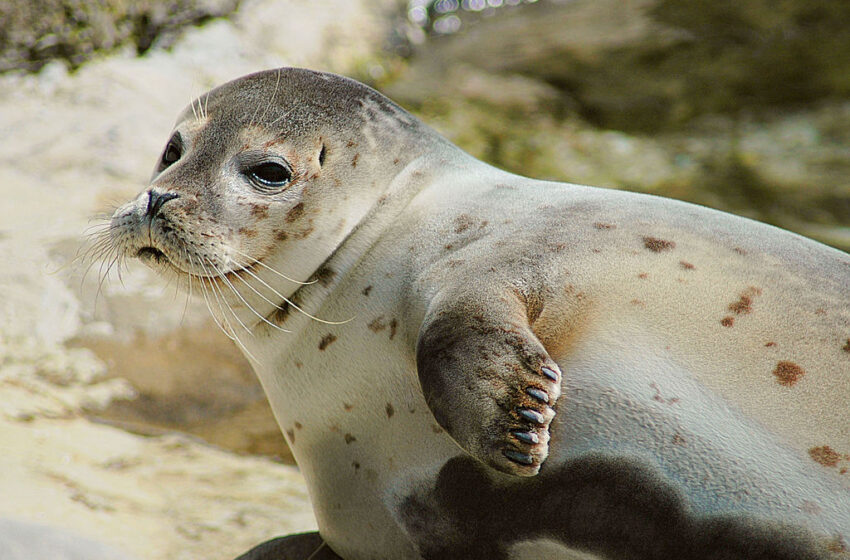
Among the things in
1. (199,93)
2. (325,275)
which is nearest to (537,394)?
(325,275)

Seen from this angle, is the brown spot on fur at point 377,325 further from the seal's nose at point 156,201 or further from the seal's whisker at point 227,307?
the seal's nose at point 156,201

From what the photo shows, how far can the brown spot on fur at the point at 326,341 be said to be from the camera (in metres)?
1.98

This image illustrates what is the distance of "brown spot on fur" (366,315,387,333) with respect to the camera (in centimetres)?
188

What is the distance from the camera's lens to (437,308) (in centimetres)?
168

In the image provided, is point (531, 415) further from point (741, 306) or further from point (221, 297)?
point (221, 297)

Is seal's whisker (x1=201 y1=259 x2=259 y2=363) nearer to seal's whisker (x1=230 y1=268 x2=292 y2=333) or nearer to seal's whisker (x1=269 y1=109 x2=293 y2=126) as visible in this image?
seal's whisker (x1=230 y1=268 x2=292 y2=333)

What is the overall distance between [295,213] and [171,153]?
0.46m

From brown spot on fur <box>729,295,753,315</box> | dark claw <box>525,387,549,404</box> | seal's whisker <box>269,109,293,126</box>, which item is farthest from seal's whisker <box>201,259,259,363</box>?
brown spot on fur <box>729,295,753,315</box>

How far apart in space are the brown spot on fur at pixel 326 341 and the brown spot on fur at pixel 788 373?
95 centimetres

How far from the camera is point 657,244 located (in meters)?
1.80

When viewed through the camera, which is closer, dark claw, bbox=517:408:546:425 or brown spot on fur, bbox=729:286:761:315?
dark claw, bbox=517:408:546:425

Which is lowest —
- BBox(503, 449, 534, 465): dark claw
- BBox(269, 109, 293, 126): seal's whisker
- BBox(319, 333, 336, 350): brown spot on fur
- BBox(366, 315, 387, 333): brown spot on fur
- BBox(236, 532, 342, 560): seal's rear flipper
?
BBox(236, 532, 342, 560): seal's rear flipper

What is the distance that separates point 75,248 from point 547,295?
281cm

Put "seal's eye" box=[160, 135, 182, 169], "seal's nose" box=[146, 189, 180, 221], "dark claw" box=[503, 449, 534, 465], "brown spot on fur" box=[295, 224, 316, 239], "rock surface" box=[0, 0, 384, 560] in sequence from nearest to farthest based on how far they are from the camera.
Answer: "dark claw" box=[503, 449, 534, 465] < "seal's nose" box=[146, 189, 180, 221] < "brown spot on fur" box=[295, 224, 316, 239] < "seal's eye" box=[160, 135, 182, 169] < "rock surface" box=[0, 0, 384, 560]
